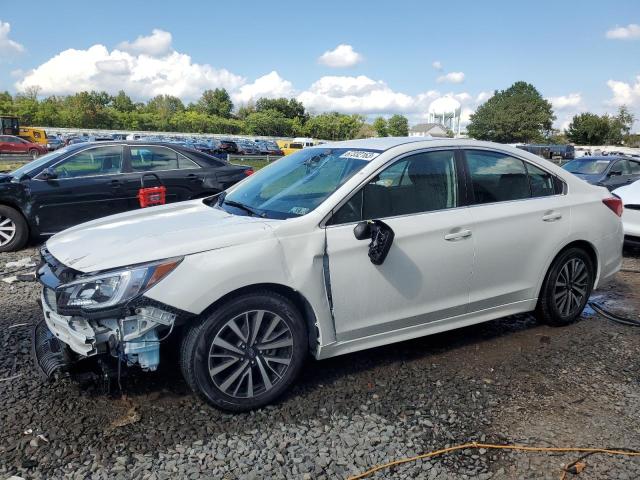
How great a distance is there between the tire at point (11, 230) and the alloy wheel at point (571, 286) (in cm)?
686

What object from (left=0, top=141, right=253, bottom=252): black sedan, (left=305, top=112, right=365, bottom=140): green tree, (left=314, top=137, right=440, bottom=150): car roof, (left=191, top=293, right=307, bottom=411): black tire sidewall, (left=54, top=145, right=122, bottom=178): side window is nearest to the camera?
(left=191, top=293, right=307, bottom=411): black tire sidewall

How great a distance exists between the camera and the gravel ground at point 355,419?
2.74m

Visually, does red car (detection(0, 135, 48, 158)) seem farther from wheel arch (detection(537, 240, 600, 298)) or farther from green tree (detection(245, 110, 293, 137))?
green tree (detection(245, 110, 293, 137))

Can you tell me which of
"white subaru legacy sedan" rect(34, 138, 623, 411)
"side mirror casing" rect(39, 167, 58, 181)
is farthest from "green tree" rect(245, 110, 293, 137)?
"white subaru legacy sedan" rect(34, 138, 623, 411)

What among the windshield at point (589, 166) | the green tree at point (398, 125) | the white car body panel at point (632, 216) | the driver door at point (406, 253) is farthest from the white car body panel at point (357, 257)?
the green tree at point (398, 125)

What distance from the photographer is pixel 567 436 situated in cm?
305

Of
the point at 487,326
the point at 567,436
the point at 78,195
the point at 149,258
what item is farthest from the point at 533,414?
the point at 78,195

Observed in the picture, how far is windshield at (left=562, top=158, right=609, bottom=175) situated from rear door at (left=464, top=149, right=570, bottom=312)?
1141cm

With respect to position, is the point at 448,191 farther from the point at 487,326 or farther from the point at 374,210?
the point at 487,326

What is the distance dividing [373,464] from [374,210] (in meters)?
1.58

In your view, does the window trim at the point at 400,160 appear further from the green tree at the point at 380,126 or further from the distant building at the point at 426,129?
the distant building at the point at 426,129

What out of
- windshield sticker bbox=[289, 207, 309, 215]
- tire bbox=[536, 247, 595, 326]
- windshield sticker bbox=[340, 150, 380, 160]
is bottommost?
tire bbox=[536, 247, 595, 326]

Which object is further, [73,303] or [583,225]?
[583,225]

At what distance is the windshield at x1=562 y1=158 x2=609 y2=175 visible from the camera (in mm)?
14445
